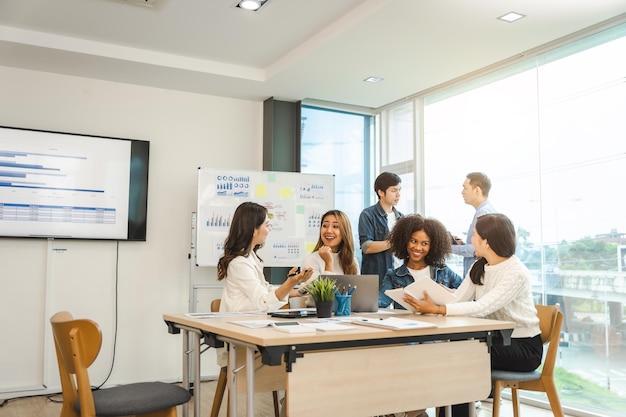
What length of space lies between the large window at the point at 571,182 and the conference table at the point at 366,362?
1686mm

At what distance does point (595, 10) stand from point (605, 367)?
A: 7.53 feet

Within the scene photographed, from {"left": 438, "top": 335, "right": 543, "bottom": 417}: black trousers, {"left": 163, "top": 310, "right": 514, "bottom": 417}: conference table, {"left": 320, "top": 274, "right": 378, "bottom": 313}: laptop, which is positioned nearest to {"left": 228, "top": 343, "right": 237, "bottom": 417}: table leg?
{"left": 163, "top": 310, "right": 514, "bottom": 417}: conference table

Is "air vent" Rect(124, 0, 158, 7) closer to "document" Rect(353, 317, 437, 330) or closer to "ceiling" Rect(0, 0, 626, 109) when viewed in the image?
"ceiling" Rect(0, 0, 626, 109)

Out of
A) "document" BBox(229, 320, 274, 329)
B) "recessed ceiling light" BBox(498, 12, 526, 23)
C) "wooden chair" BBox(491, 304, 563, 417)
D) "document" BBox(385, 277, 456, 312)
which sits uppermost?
"recessed ceiling light" BBox(498, 12, 526, 23)

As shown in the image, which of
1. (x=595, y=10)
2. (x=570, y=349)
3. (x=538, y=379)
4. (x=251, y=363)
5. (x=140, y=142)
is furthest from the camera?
(x=140, y=142)

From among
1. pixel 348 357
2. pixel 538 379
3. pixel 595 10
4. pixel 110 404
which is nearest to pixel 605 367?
pixel 538 379

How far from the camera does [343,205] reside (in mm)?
5992

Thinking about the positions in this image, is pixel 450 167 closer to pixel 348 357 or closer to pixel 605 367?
pixel 605 367

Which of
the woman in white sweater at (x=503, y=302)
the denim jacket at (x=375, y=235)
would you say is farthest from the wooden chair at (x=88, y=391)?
the denim jacket at (x=375, y=235)

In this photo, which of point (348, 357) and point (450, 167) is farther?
point (450, 167)

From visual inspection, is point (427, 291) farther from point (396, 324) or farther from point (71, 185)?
point (71, 185)

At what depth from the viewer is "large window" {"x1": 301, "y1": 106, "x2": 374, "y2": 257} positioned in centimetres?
584

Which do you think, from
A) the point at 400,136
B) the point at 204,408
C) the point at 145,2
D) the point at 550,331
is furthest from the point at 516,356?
the point at 400,136

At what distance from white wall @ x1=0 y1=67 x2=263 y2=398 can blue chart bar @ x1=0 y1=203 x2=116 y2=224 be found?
0.67ft
